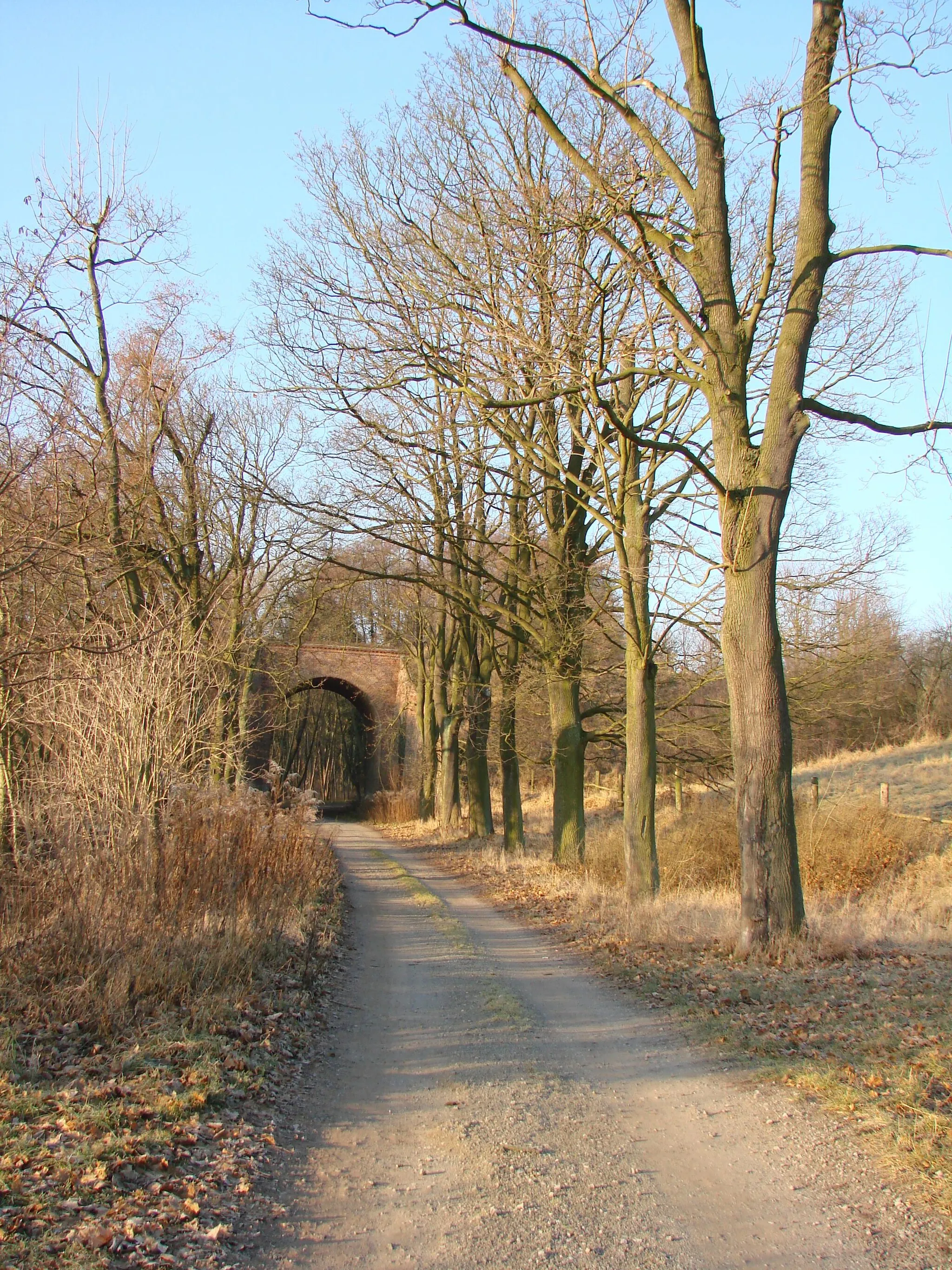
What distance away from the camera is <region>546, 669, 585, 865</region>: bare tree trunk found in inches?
613

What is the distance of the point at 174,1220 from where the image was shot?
357cm

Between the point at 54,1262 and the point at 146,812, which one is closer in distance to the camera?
the point at 54,1262

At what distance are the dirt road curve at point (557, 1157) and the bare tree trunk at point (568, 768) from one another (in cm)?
828

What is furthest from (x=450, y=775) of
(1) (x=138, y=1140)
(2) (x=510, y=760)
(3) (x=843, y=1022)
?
(1) (x=138, y=1140)

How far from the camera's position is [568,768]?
15.6 meters

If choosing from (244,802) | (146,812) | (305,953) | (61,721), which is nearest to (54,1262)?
(305,953)

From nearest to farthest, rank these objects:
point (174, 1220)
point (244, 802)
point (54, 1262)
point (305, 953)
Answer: point (54, 1262) < point (174, 1220) < point (305, 953) < point (244, 802)

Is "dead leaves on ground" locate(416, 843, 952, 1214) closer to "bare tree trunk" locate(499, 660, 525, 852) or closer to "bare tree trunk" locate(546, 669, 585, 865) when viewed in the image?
"bare tree trunk" locate(546, 669, 585, 865)

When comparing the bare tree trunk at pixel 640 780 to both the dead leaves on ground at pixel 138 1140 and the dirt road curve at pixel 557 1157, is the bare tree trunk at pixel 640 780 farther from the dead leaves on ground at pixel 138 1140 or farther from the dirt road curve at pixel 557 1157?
the dead leaves on ground at pixel 138 1140

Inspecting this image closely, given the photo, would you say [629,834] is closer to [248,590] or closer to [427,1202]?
[427,1202]

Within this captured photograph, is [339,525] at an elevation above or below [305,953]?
above

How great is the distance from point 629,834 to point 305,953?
5.21m

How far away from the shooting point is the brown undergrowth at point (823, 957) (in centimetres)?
485

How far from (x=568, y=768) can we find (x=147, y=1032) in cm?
1067
